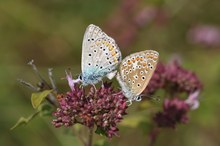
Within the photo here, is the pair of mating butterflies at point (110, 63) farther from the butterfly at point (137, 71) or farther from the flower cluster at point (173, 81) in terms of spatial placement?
the flower cluster at point (173, 81)

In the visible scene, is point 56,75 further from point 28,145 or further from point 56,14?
point 56,14

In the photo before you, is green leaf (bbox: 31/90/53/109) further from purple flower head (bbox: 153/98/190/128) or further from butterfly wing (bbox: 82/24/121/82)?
purple flower head (bbox: 153/98/190/128)

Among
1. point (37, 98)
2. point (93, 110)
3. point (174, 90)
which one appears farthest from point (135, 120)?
point (37, 98)

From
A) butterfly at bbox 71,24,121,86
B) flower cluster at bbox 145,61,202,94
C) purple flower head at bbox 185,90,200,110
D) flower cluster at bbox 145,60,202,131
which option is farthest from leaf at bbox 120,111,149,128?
butterfly at bbox 71,24,121,86

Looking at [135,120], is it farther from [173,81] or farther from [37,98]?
[37,98]

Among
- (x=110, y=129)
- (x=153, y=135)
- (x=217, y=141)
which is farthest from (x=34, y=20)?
(x=110, y=129)
